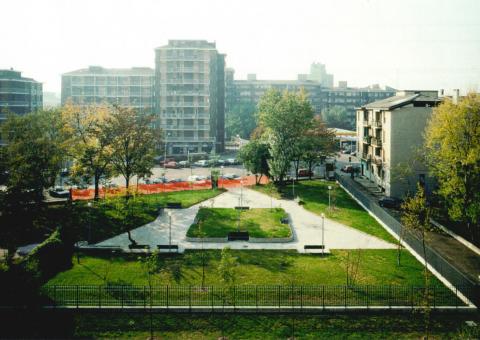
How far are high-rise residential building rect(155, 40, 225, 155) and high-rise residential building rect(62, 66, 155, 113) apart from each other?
10230 millimetres

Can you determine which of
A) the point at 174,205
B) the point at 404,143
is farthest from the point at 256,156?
the point at 404,143

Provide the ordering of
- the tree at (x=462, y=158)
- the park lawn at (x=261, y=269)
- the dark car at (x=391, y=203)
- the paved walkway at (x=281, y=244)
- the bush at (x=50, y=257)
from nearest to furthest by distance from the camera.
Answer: the bush at (x=50, y=257) < the park lawn at (x=261, y=269) < the paved walkway at (x=281, y=244) < the tree at (x=462, y=158) < the dark car at (x=391, y=203)

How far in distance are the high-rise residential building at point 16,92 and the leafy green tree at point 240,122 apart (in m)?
50.2

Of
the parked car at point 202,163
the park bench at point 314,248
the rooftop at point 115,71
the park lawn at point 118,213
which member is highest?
the rooftop at point 115,71

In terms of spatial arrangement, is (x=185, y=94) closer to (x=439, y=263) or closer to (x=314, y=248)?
(x=314, y=248)

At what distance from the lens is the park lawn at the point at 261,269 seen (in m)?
28.8

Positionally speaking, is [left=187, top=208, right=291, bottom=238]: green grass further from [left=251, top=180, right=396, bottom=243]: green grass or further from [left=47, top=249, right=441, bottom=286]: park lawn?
[left=251, top=180, right=396, bottom=243]: green grass

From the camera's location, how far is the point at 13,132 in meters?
44.5

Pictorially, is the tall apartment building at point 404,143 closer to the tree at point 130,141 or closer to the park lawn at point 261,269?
the park lawn at point 261,269

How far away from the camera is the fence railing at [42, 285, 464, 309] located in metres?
25.0

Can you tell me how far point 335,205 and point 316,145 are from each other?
18941 mm

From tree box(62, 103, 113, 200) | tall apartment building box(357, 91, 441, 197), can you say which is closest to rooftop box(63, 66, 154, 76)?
tree box(62, 103, 113, 200)

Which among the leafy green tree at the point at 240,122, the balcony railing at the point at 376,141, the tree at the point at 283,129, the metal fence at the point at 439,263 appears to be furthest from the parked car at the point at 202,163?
the metal fence at the point at 439,263

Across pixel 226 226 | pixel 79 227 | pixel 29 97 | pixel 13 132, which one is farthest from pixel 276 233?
pixel 29 97
